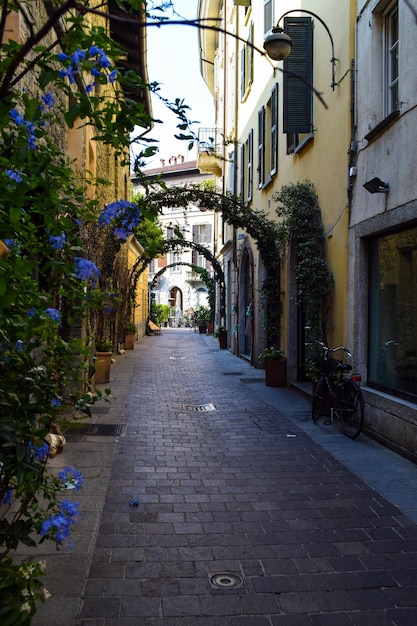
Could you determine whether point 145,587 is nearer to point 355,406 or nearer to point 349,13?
point 355,406

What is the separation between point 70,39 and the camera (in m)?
2.22

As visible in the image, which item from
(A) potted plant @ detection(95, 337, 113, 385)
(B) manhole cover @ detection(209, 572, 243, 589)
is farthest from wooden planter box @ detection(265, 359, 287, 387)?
(B) manhole cover @ detection(209, 572, 243, 589)

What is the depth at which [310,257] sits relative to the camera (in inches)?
343

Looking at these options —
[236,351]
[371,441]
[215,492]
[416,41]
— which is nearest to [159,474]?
[215,492]

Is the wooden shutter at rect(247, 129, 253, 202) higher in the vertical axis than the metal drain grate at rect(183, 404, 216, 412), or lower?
higher

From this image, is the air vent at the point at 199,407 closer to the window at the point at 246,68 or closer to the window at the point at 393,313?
the window at the point at 393,313

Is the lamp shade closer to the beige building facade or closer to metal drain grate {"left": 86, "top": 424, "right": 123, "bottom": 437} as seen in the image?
the beige building facade

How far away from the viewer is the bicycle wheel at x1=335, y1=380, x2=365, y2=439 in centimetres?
669

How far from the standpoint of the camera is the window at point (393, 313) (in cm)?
621

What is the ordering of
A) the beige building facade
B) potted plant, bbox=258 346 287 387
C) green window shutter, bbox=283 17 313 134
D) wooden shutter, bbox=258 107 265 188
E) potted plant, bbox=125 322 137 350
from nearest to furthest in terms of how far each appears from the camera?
the beige building facade < green window shutter, bbox=283 17 313 134 < potted plant, bbox=258 346 287 387 < wooden shutter, bbox=258 107 265 188 < potted plant, bbox=125 322 137 350

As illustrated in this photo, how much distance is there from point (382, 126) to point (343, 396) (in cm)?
320

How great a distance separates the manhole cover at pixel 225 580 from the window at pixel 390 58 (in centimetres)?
546

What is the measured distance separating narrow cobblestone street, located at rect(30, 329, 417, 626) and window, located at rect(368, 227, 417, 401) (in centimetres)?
88

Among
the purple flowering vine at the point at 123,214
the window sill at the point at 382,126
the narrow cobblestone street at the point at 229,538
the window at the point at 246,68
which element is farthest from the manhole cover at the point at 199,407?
the window at the point at 246,68
